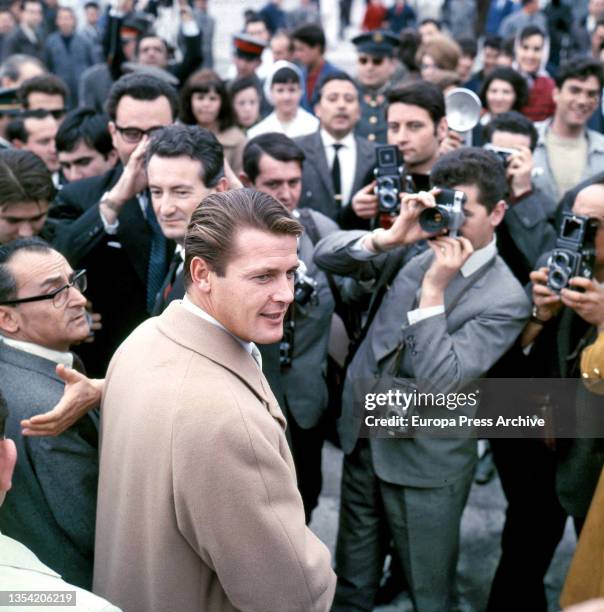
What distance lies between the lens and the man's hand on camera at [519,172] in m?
3.76

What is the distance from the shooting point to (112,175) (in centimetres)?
389

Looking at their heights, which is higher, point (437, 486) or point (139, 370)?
point (139, 370)

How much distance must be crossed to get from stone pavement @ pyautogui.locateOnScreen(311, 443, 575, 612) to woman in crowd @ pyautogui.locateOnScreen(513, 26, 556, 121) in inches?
127

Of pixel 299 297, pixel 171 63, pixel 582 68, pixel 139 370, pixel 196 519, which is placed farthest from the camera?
pixel 171 63

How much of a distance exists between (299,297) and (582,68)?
2.81 meters

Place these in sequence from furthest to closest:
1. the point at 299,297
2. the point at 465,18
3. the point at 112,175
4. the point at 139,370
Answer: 1. the point at 465,18
2. the point at 112,175
3. the point at 299,297
4. the point at 139,370

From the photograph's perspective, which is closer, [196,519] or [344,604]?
[196,519]

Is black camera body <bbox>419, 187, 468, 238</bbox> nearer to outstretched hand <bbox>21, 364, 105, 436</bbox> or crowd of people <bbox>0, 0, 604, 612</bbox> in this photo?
crowd of people <bbox>0, 0, 604, 612</bbox>

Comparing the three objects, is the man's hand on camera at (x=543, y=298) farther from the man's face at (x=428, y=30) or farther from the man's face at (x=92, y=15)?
the man's face at (x=92, y=15)

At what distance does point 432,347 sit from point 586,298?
0.51 meters

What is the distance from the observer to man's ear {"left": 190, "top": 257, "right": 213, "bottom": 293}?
1.92 meters

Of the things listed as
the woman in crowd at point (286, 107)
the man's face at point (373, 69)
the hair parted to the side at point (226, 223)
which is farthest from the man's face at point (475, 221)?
the man's face at point (373, 69)

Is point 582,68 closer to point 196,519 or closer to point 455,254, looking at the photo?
point 455,254

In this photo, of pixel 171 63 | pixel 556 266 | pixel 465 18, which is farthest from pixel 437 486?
pixel 465 18
